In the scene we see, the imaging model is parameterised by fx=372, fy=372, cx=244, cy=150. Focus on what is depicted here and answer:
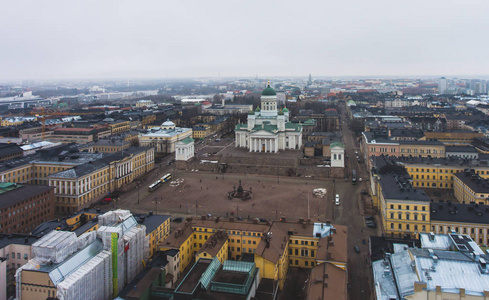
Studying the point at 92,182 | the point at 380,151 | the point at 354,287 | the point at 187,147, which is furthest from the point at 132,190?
the point at 380,151

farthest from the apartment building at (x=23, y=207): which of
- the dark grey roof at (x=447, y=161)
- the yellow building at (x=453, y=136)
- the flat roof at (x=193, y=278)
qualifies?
the yellow building at (x=453, y=136)

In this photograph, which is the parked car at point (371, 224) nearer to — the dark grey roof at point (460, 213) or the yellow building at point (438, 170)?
the dark grey roof at point (460, 213)

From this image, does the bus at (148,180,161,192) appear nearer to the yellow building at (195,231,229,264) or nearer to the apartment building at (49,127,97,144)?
the yellow building at (195,231,229,264)

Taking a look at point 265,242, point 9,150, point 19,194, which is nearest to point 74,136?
point 9,150

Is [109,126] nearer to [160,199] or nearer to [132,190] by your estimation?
[132,190]

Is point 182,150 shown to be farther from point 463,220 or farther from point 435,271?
point 435,271
